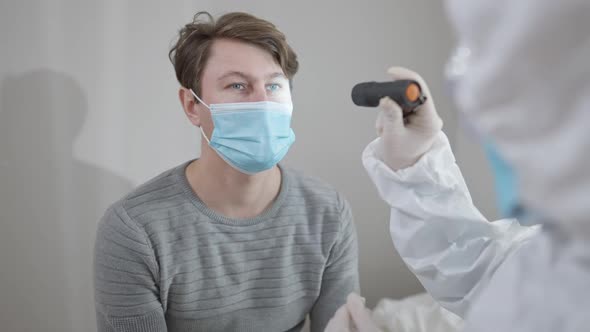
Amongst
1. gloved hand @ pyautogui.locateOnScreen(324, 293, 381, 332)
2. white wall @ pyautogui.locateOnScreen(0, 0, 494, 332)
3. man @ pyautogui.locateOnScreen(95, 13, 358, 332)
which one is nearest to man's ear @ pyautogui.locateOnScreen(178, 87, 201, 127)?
man @ pyautogui.locateOnScreen(95, 13, 358, 332)

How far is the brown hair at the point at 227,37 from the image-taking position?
143 cm

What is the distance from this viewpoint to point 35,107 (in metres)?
1.56

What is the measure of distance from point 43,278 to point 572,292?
1544 mm

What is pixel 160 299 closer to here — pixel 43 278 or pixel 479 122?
pixel 43 278

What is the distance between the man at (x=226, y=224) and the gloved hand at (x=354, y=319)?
29cm

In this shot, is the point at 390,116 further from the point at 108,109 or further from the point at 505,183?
the point at 108,109

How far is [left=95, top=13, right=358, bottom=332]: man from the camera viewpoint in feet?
4.45

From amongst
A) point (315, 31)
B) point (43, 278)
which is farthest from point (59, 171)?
point (315, 31)

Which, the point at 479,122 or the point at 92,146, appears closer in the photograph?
the point at 479,122

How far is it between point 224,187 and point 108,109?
49 cm

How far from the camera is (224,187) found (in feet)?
4.76

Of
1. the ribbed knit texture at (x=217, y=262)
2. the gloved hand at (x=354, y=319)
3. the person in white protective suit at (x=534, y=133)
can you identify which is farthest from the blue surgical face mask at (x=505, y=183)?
the ribbed knit texture at (x=217, y=262)

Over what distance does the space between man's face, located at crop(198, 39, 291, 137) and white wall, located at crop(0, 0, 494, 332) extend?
1.21ft

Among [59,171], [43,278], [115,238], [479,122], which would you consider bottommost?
[43,278]
